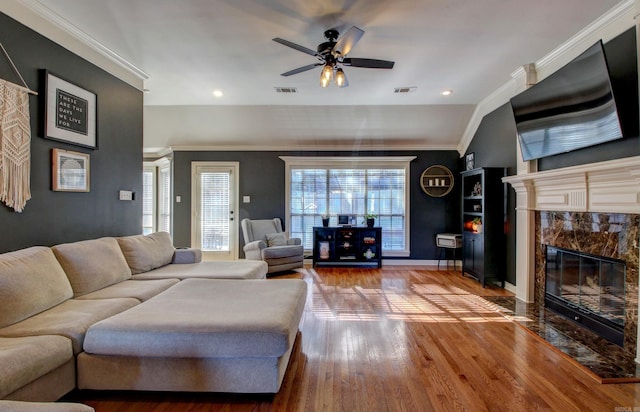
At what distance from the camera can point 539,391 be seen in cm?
203

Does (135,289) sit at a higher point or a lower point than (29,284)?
lower

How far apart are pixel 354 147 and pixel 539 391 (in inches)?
192

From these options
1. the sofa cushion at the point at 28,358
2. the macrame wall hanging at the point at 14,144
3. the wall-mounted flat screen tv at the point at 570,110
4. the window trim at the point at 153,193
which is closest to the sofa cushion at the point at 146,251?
the macrame wall hanging at the point at 14,144

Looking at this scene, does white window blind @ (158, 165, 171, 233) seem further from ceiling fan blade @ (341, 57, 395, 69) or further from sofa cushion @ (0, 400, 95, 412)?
sofa cushion @ (0, 400, 95, 412)

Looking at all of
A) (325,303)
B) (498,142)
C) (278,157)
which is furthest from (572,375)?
(278,157)

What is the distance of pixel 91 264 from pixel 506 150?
5141mm

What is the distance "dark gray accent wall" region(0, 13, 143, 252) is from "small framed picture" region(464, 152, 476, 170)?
526 cm

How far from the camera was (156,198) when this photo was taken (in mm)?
6891

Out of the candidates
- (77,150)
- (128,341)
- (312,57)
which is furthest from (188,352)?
(312,57)

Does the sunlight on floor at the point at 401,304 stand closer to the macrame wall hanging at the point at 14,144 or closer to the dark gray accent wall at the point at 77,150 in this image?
the dark gray accent wall at the point at 77,150

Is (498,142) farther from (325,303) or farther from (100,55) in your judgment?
(100,55)

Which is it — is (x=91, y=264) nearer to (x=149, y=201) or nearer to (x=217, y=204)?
(x=217, y=204)

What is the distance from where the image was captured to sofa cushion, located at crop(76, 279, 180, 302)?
256 cm

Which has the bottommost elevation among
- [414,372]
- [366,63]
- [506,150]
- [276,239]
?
[414,372]
